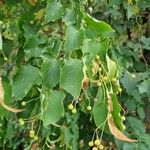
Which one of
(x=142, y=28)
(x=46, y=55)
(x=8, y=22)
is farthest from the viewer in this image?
(x=142, y=28)

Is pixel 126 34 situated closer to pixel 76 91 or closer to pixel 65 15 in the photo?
pixel 65 15

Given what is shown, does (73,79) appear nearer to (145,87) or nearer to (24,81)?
(24,81)

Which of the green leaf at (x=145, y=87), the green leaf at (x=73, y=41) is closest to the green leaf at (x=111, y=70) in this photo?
the green leaf at (x=73, y=41)

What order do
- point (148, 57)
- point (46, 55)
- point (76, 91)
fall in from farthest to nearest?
point (148, 57) < point (46, 55) < point (76, 91)

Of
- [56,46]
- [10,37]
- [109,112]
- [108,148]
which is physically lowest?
[108,148]

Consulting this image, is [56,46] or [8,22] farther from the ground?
[56,46]

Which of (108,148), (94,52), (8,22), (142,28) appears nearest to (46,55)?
(94,52)

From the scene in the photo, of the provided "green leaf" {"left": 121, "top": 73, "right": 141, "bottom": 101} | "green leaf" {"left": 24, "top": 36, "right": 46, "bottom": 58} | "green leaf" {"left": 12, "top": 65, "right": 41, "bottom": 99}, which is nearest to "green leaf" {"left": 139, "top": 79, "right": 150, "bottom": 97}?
"green leaf" {"left": 121, "top": 73, "right": 141, "bottom": 101}
